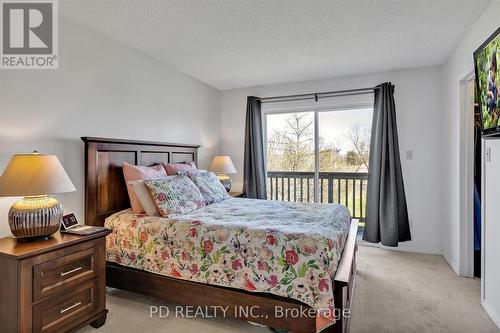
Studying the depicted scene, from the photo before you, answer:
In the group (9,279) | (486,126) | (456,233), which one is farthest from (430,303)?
(9,279)

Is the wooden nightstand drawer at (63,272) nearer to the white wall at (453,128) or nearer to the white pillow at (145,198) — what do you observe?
the white pillow at (145,198)

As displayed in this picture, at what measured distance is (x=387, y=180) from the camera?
3691mm

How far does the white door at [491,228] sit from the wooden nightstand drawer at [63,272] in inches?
119

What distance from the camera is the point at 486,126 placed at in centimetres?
216

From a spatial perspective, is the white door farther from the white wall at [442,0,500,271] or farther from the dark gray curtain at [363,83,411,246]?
the dark gray curtain at [363,83,411,246]

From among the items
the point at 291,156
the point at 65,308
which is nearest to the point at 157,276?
the point at 65,308

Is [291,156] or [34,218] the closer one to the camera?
[34,218]

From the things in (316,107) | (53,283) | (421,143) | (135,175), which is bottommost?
(53,283)

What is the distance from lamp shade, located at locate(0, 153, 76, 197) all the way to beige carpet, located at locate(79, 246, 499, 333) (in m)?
1.10

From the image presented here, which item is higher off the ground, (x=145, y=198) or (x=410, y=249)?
(x=145, y=198)

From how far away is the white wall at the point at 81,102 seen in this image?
2.10 m

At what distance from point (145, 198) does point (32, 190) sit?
870mm

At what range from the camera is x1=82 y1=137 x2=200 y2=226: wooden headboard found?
2520 millimetres

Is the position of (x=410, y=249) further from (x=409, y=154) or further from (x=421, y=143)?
(x=421, y=143)
